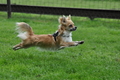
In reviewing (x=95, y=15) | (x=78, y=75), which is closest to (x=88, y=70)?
(x=78, y=75)

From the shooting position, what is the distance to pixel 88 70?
484 cm

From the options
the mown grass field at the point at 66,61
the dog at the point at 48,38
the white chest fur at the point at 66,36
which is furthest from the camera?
the white chest fur at the point at 66,36

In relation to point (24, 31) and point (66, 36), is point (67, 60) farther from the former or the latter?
point (24, 31)

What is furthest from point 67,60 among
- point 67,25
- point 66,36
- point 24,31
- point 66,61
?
point 24,31

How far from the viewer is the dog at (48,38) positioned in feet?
A: 18.1

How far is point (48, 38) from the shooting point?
219 inches

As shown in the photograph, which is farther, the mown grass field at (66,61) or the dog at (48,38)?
the dog at (48,38)

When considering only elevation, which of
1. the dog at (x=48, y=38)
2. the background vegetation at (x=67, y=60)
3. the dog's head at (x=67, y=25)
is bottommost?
the background vegetation at (x=67, y=60)

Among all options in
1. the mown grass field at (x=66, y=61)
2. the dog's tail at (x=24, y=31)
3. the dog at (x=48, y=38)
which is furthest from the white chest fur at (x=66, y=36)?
the dog's tail at (x=24, y=31)

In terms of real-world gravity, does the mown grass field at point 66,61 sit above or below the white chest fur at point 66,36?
below

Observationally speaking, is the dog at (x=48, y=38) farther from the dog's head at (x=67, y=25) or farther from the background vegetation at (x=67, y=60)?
the background vegetation at (x=67, y=60)

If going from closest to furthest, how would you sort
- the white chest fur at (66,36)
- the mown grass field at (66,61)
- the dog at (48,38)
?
the mown grass field at (66,61) < the dog at (48,38) < the white chest fur at (66,36)

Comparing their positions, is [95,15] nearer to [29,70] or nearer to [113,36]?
[113,36]

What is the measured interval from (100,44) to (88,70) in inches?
99.5
